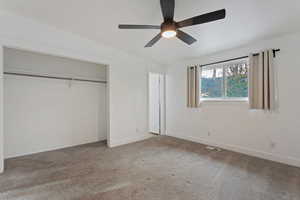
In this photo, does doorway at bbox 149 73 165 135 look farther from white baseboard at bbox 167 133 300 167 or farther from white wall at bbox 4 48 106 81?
white wall at bbox 4 48 106 81

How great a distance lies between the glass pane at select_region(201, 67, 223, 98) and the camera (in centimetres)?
402

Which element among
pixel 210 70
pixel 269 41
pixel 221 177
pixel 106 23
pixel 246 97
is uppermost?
pixel 106 23

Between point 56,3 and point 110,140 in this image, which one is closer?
point 56,3

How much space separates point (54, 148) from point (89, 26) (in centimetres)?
295

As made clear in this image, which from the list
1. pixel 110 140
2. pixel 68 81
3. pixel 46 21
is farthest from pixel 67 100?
pixel 46 21

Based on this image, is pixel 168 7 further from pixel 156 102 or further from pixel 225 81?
pixel 156 102

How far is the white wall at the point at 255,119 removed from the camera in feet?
9.24

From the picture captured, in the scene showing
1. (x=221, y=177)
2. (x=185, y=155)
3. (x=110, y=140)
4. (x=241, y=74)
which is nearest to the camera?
(x=221, y=177)

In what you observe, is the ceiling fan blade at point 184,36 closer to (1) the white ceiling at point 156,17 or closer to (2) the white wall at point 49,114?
(1) the white ceiling at point 156,17

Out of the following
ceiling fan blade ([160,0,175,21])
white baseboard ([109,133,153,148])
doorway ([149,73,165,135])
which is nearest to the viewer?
ceiling fan blade ([160,0,175,21])

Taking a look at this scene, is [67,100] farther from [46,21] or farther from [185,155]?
[185,155]

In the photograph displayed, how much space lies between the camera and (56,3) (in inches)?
95.4

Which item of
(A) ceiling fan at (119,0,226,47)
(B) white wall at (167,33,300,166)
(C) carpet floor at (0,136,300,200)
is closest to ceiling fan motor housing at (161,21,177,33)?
(A) ceiling fan at (119,0,226,47)

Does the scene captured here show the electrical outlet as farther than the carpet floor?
Yes
